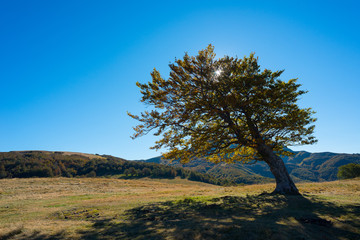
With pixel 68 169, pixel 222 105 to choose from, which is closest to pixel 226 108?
pixel 222 105

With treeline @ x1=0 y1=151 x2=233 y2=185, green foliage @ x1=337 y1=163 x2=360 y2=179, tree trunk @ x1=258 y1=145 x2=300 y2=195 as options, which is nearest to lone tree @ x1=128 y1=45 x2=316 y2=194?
tree trunk @ x1=258 y1=145 x2=300 y2=195

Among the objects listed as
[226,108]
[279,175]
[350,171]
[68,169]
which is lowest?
[350,171]

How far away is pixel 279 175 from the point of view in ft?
57.7

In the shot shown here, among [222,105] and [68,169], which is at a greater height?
[222,105]

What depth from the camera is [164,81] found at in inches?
693

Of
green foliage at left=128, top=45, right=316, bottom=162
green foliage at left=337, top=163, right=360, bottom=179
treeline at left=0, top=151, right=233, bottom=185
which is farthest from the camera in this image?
treeline at left=0, top=151, right=233, bottom=185

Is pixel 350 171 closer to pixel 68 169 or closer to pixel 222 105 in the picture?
pixel 222 105

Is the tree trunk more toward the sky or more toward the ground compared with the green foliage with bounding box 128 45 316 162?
more toward the ground

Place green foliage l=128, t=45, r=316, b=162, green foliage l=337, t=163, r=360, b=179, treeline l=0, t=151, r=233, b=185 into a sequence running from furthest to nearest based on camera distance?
treeline l=0, t=151, r=233, b=185 → green foliage l=337, t=163, r=360, b=179 → green foliage l=128, t=45, r=316, b=162

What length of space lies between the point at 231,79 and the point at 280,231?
12.7 m

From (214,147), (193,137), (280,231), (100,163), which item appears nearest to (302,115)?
(214,147)

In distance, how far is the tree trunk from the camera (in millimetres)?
17188

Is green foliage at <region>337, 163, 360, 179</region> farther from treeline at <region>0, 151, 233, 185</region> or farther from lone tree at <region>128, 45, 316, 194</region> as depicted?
lone tree at <region>128, 45, 316, 194</region>

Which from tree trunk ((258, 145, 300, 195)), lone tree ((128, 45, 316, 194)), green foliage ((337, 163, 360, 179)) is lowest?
green foliage ((337, 163, 360, 179))
